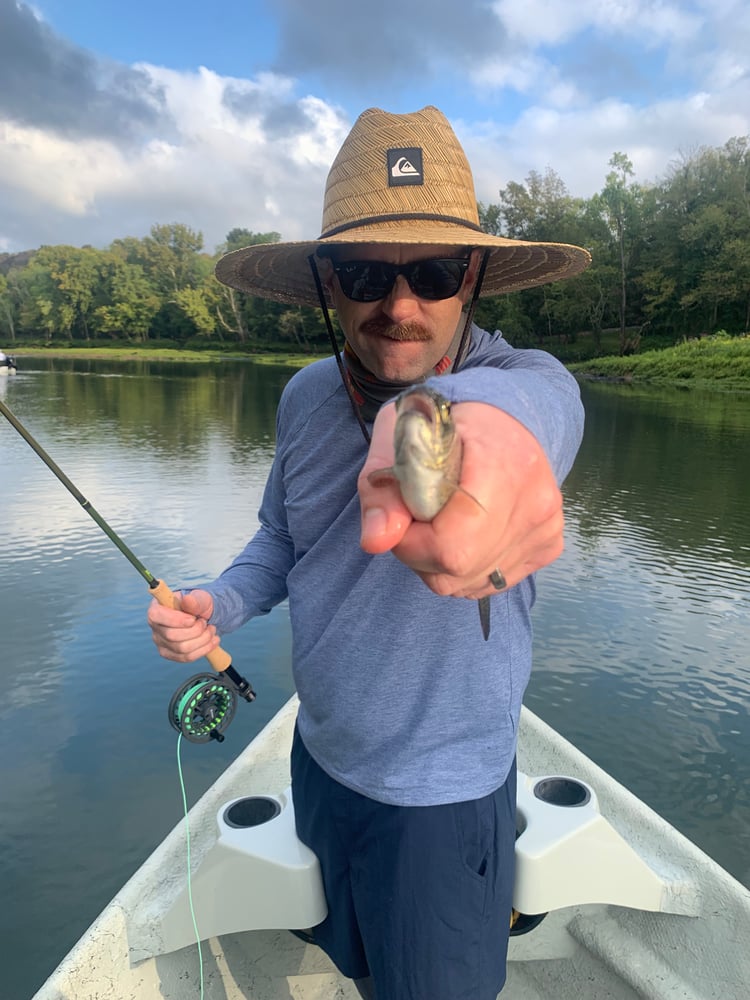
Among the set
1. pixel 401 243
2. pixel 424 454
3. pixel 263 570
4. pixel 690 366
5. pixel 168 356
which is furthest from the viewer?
pixel 168 356

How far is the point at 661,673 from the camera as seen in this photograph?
7.95m

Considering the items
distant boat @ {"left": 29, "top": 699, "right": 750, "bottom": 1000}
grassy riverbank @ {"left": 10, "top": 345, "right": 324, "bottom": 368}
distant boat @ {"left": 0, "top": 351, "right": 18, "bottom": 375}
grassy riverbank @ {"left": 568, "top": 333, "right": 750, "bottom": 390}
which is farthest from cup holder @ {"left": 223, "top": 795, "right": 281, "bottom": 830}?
grassy riverbank @ {"left": 10, "top": 345, "right": 324, "bottom": 368}

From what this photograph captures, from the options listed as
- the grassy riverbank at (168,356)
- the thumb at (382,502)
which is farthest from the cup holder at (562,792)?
the grassy riverbank at (168,356)

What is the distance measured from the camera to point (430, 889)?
202cm

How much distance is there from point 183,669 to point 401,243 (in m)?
6.68

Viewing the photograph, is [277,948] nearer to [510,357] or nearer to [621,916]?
[621,916]

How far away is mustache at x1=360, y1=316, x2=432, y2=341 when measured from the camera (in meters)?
2.22

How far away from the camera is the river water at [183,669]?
5.62 meters

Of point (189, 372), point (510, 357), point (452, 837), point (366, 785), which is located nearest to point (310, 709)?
point (366, 785)

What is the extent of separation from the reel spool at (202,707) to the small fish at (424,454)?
2.37 m

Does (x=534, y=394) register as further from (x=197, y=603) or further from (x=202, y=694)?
(x=202, y=694)

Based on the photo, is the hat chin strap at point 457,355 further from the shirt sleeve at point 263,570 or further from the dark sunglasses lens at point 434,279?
the shirt sleeve at point 263,570

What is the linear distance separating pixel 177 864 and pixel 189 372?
55871 mm

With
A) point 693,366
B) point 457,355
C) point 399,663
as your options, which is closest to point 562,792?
point 399,663
